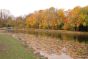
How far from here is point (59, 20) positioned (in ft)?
353

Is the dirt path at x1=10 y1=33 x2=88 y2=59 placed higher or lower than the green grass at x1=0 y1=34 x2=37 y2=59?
lower

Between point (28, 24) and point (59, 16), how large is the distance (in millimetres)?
26271

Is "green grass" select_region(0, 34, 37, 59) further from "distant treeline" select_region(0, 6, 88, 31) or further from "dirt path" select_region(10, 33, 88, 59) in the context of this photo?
"distant treeline" select_region(0, 6, 88, 31)

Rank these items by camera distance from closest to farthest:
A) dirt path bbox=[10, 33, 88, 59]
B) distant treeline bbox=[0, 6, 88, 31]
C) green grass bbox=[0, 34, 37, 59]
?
green grass bbox=[0, 34, 37, 59] → dirt path bbox=[10, 33, 88, 59] → distant treeline bbox=[0, 6, 88, 31]

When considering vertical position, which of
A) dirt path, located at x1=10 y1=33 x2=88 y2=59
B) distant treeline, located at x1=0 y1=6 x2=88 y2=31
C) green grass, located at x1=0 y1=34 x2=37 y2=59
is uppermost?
distant treeline, located at x1=0 y1=6 x2=88 y2=31

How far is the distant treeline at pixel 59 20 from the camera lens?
300ft

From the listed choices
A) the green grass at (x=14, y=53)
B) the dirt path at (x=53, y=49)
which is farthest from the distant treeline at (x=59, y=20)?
the green grass at (x=14, y=53)

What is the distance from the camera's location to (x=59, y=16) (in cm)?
11094

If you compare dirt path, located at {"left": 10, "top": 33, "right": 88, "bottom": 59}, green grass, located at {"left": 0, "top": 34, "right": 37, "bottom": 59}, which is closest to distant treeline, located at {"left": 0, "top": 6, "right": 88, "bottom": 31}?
dirt path, located at {"left": 10, "top": 33, "right": 88, "bottom": 59}

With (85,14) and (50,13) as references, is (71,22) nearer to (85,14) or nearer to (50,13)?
(85,14)

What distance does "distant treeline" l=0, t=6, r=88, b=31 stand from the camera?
91.4 m

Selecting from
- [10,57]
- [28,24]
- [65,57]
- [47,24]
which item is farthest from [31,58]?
[28,24]

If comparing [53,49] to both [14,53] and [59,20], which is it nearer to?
[14,53]

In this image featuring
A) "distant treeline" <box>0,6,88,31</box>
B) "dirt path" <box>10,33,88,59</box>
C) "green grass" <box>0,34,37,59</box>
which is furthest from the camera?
"distant treeline" <box>0,6,88,31</box>
